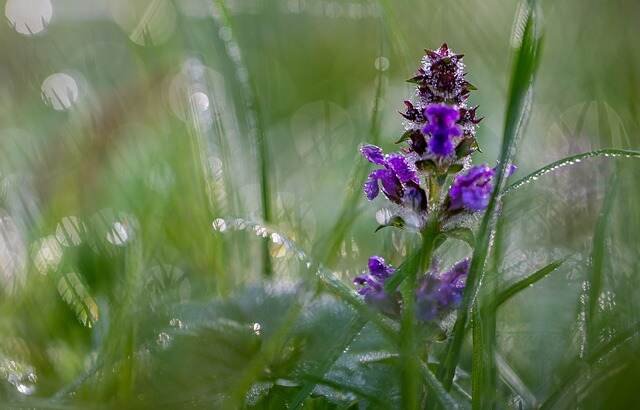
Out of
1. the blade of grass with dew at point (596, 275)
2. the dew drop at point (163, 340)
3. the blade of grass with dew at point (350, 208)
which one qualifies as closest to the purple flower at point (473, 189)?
the blade of grass with dew at point (596, 275)

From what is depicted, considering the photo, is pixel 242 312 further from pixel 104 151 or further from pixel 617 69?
pixel 617 69

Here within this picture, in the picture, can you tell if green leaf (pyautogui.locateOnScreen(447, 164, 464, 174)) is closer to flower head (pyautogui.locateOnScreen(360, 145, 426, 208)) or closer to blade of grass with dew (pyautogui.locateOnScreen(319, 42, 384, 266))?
flower head (pyautogui.locateOnScreen(360, 145, 426, 208))

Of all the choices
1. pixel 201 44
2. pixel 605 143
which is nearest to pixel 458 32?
pixel 201 44

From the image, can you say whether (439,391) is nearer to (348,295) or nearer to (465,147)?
(348,295)

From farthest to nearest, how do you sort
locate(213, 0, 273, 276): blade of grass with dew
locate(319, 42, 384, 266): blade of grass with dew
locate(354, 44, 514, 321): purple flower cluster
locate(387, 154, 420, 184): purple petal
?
locate(213, 0, 273, 276): blade of grass with dew < locate(319, 42, 384, 266): blade of grass with dew < locate(387, 154, 420, 184): purple petal < locate(354, 44, 514, 321): purple flower cluster

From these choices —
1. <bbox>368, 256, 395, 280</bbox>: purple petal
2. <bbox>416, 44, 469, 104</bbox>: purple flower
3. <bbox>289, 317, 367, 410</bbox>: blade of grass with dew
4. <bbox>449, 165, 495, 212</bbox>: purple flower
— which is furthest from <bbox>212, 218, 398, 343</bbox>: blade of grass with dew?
<bbox>416, 44, 469, 104</bbox>: purple flower

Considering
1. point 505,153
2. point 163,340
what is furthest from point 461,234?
point 163,340

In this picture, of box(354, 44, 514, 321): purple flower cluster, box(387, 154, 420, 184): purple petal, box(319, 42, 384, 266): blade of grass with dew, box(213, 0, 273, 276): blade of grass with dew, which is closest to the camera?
box(354, 44, 514, 321): purple flower cluster
